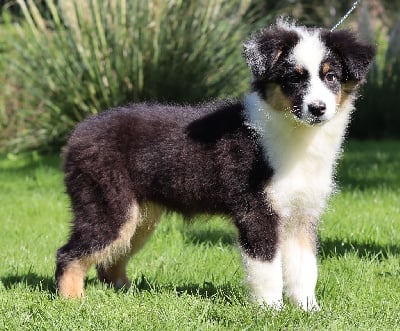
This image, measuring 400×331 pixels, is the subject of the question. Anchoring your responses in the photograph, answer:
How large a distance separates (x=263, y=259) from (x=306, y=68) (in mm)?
1159

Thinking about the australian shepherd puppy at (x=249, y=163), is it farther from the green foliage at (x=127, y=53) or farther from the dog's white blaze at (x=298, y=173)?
the green foliage at (x=127, y=53)

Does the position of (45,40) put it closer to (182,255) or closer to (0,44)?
(0,44)

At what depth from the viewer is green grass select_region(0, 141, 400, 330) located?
446 centimetres

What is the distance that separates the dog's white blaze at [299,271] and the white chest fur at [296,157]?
0.21m

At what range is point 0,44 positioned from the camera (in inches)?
539

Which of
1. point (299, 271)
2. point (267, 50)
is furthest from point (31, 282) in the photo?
point (267, 50)

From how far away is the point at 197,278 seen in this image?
572cm

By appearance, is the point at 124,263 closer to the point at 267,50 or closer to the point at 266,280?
the point at 266,280

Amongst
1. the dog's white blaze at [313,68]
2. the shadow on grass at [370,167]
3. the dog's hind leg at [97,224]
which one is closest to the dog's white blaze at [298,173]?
the dog's white blaze at [313,68]

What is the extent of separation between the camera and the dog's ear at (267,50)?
4.73m

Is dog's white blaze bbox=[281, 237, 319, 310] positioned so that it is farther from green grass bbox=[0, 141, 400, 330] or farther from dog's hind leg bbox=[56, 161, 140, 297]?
dog's hind leg bbox=[56, 161, 140, 297]

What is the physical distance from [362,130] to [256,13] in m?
3.19

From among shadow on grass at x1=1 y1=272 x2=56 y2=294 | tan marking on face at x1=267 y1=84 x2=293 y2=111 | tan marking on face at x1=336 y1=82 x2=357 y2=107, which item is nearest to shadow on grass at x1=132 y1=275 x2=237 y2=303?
shadow on grass at x1=1 y1=272 x2=56 y2=294

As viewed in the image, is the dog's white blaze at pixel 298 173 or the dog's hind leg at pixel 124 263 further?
the dog's hind leg at pixel 124 263
